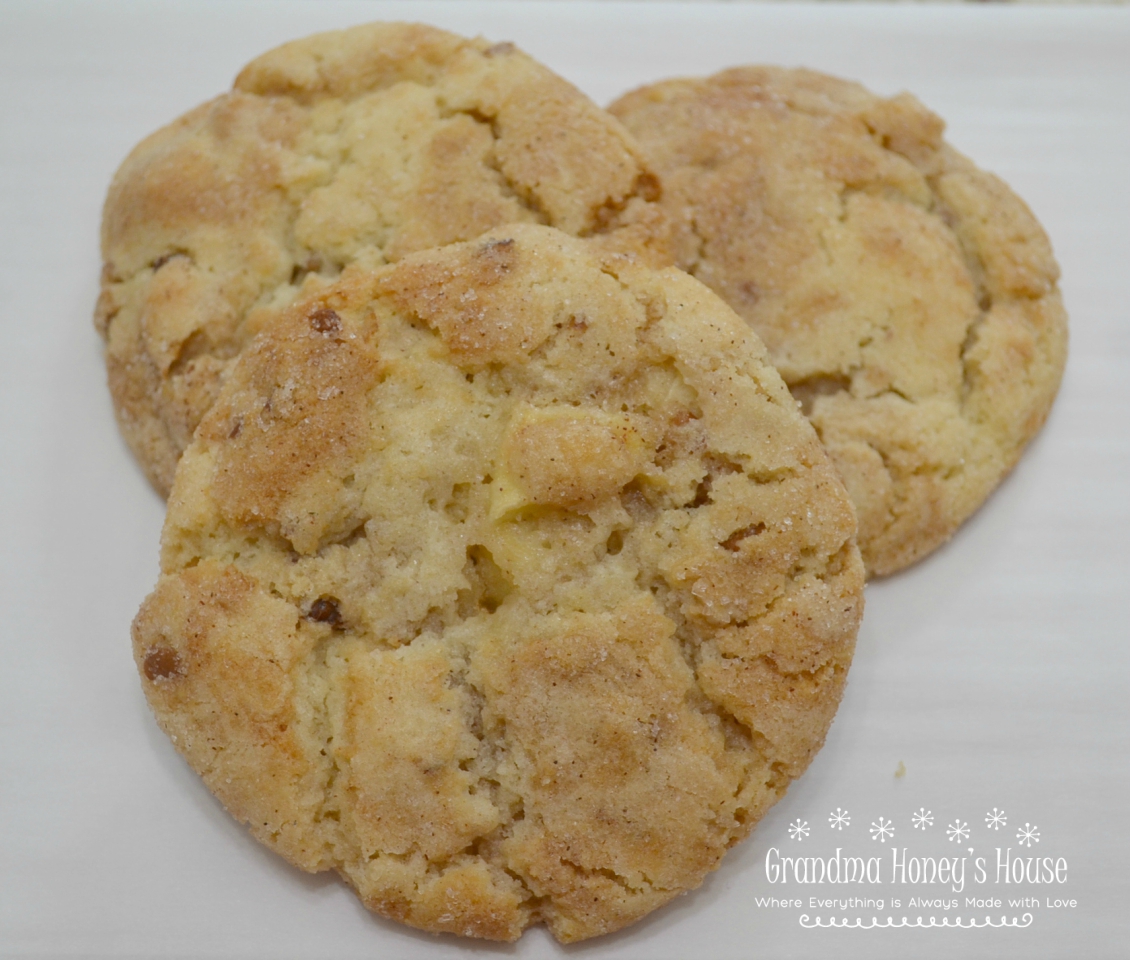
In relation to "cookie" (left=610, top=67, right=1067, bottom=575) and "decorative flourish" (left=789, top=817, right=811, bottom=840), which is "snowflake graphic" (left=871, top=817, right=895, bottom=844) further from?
"cookie" (left=610, top=67, right=1067, bottom=575)

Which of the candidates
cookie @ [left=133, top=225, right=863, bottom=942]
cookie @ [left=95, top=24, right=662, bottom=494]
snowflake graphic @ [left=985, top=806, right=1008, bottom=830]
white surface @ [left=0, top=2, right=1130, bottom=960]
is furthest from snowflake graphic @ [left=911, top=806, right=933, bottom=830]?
cookie @ [left=95, top=24, right=662, bottom=494]

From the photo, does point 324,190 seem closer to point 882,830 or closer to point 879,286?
point 879,286

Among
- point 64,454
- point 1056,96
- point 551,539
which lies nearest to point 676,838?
point 551,539

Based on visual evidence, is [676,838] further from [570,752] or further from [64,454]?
[64,454]

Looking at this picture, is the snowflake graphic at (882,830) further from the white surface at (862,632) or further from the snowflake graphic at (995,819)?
the snowflake graphic at (995,819)

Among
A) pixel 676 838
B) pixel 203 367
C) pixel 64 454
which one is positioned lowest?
pixel 676 838

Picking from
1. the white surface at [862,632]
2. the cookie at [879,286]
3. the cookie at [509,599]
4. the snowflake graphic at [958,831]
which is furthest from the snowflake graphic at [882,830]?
the cookie at [879,286]
